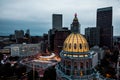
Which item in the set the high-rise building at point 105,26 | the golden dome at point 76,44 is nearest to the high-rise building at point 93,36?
the high-rise building at point 105,26

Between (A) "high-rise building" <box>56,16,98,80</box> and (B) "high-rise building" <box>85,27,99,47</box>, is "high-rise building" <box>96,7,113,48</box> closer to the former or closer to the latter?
(B) "high-rise building" <box>85,27,99,47</box>

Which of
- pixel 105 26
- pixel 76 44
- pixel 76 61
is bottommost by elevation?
pixel 76 61

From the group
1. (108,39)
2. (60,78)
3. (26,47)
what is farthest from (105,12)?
(60,78)

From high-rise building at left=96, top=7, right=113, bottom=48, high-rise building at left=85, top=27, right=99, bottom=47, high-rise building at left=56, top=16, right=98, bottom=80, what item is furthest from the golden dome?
high-rise building at left=96, top=7, right=113, bottom=48

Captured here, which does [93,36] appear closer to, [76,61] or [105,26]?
[105,26]

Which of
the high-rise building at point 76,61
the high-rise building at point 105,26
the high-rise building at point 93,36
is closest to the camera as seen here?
the high-rise building at point 76,61

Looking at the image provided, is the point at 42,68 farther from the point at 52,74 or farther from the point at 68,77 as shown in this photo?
the point at 68,77

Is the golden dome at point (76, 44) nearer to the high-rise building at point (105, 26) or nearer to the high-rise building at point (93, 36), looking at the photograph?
the high-rise building at point (93, 36)

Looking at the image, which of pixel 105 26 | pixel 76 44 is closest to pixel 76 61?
pixel 76 44

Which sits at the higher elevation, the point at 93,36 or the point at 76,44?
the point at 76,44
